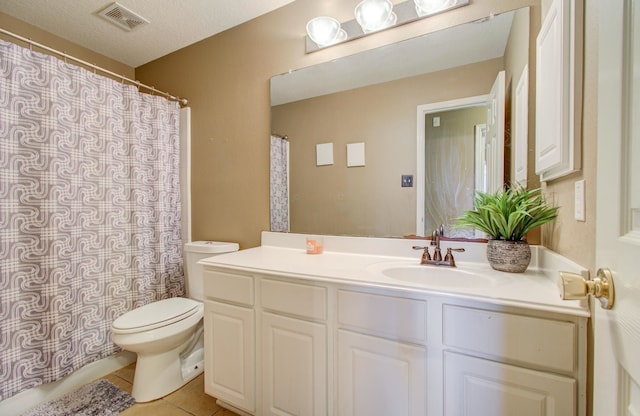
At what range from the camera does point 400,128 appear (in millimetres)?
1503

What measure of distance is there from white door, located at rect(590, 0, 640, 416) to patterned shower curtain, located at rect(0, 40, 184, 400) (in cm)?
228

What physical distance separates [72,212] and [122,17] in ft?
4.35

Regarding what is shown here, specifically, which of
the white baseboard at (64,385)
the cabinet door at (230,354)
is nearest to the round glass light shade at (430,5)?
the cabinet door at (230,354)

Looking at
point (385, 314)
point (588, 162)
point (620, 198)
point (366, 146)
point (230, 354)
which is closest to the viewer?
point (620, 198)

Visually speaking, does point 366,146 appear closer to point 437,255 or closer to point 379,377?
point 437,255

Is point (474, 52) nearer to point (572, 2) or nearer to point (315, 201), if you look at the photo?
point (572, 2)

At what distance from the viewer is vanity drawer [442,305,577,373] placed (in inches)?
30.0

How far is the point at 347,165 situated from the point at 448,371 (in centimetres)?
112

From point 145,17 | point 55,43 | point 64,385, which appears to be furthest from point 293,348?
point 55,43

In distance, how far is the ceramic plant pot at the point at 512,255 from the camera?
1.10 meters

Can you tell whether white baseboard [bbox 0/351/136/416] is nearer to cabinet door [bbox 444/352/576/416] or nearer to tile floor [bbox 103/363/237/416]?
tile floor [bbox 103/363/237/416]

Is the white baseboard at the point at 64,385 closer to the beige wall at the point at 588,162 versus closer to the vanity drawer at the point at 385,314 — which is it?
the vanity drawer at the point at 385,314

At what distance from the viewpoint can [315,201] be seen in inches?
69.2

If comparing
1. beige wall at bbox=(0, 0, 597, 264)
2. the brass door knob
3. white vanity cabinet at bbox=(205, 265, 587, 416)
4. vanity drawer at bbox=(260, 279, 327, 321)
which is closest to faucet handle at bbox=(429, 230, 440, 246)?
white vanity cabinet at bbox=(205, 265, 587, 416)
